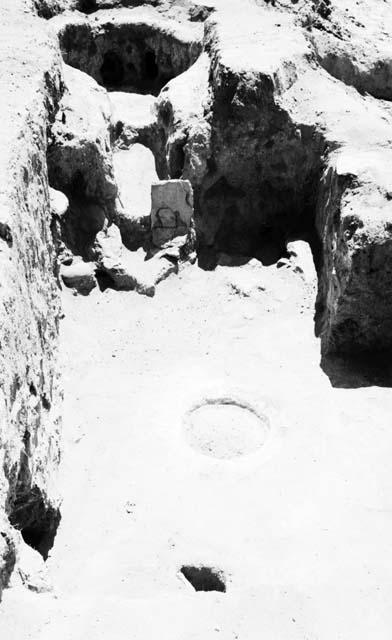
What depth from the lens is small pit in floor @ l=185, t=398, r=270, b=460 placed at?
36.3 ft

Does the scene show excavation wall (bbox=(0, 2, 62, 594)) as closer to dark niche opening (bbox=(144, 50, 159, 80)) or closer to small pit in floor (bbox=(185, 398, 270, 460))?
small pit in floor (bbox=(185, 398, 270, 460))

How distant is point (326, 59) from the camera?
17.7m

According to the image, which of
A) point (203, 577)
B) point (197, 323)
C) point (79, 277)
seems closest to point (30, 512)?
point (203, 577)

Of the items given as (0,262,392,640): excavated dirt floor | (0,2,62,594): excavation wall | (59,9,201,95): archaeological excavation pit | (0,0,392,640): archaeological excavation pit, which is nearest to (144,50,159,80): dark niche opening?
(59,9,201,95): archaeological excavation pit

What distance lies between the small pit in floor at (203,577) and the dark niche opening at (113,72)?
16162 millimetres

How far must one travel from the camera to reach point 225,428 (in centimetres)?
1146

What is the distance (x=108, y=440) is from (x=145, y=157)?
28.3 ft

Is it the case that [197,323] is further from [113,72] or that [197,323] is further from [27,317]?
[113,72]

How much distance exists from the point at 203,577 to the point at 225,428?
304 cm

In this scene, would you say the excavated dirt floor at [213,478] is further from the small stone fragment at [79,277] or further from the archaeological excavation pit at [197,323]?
the small stone fragment at [79,277]

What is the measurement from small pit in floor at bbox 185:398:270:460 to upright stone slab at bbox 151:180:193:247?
4.84m

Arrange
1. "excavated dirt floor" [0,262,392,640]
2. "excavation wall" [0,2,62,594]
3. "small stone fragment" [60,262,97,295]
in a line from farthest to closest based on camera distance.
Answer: "small stone fragment" [60,262,97,295], "excavation wall" [0,2,62,594], "excavated dirt floor" [0,262,392,640]

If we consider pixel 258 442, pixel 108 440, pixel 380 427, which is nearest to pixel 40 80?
pixel 108 440

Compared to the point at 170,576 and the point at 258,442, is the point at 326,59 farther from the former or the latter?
the point at 170,576
